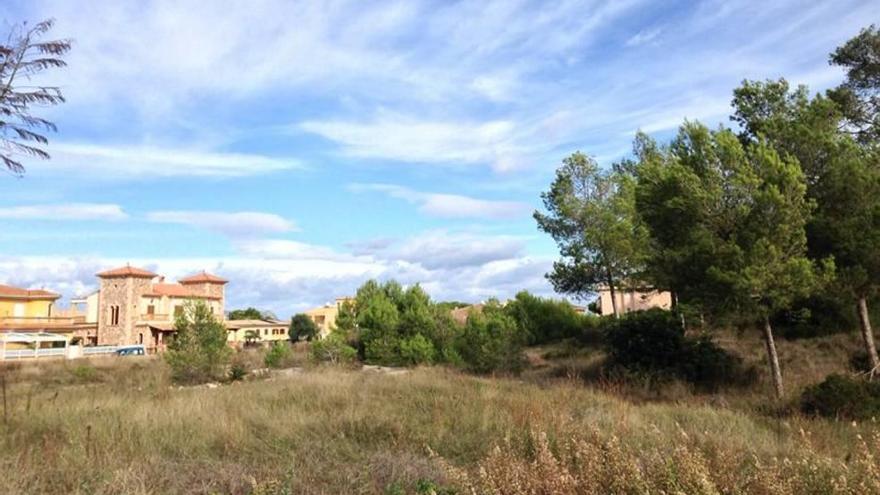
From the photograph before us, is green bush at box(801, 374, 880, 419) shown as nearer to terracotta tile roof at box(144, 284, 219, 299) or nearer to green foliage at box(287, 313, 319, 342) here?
terracotta tile roof at box(144, 284, 219, 299)

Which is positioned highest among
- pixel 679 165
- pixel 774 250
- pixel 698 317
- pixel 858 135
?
pixel 858 135

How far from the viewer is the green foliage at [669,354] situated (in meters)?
16.8

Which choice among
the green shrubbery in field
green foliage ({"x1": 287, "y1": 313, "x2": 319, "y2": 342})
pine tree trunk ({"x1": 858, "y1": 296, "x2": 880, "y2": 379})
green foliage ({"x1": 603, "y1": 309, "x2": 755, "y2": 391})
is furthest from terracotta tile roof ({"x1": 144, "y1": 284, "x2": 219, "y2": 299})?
pine tree trunk ({"x1": 858, "y1": 296, "x2": 880, "y2": 379})

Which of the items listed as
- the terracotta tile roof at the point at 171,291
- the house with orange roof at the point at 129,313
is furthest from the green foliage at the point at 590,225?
the terracotta tile roof at the point at 171,291

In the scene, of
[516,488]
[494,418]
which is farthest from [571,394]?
[516,488]

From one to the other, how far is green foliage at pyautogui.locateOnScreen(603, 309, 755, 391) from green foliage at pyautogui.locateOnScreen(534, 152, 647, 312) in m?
7.21

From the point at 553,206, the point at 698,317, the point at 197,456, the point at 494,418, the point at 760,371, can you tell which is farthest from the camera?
the point at 553,206

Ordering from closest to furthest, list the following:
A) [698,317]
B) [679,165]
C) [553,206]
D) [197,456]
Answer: [197,456]
[679,165]
[698,317]
[553,206]

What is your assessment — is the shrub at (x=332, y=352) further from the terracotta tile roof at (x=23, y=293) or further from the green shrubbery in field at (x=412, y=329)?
the terracotta tile roof at (x=23, y=293)

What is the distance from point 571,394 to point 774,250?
20.9ft

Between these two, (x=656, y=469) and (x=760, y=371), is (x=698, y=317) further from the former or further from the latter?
(x=656, y=469)

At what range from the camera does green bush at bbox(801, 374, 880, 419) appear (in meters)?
9.56

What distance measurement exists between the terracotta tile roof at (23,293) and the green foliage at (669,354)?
181 feet

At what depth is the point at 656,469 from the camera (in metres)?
3.69
